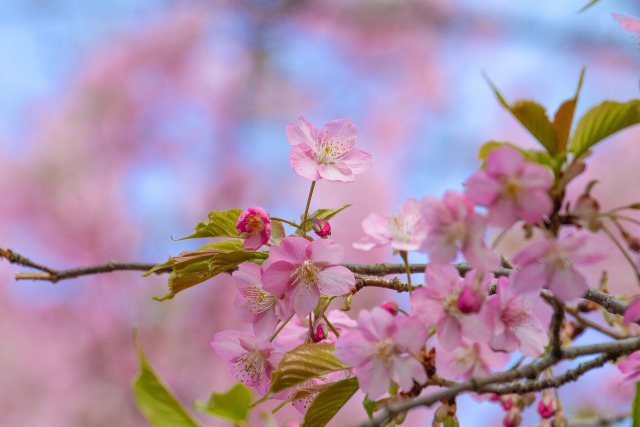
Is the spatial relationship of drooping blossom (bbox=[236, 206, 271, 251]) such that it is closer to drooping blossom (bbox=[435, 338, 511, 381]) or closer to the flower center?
the flower center

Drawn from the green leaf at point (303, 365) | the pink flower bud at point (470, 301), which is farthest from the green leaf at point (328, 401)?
the pink flower bud at point (470, 301)

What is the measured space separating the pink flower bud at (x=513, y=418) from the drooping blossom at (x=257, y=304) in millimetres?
409

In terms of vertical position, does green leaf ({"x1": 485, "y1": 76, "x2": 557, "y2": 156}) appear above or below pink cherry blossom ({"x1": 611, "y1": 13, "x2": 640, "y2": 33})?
below

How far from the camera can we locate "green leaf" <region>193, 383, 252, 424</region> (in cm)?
67

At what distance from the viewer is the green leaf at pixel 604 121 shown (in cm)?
36

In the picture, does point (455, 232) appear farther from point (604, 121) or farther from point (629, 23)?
point (629, 23)

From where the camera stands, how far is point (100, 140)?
3967mm

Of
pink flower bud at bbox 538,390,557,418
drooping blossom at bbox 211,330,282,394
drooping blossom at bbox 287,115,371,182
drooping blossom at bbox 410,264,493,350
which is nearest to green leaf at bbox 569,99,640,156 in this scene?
drooping blossom at bbox 410,264,493,350

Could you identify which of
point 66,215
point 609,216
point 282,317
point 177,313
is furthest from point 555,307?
point 66,215

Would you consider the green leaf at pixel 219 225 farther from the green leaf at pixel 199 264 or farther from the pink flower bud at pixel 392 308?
the pink flower bud at pixel 392 308

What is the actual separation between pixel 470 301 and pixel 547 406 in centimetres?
40

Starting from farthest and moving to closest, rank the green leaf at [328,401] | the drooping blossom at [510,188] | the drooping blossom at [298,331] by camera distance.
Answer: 1. the drooping blossom at [298,331]
2. the green leaf at [328,401]
3. the drooping blossom at [510,188]

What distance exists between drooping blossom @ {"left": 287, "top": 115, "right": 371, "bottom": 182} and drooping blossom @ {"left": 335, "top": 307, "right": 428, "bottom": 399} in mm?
168

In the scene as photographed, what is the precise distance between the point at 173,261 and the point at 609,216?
370 mm
